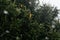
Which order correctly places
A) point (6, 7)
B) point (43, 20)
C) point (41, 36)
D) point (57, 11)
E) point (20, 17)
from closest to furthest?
point (6, 7) → point (20, 17) → point (41, 36) → point (43, 20) → point (57, 11)

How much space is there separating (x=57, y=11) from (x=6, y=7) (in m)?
3.36

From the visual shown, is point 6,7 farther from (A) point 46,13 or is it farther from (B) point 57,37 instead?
(A) point 46,13

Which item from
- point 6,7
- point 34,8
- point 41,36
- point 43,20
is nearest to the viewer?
point 6,7

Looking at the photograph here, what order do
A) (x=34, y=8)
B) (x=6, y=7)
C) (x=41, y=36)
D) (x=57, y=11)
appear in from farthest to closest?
(x=57, y=11) < (x=34, y=8) < (x=41, y=36) < (x=6, y=7)

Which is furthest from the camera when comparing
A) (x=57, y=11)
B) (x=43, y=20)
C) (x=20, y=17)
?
(x=57, y=11)

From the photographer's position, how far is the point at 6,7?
639 centimetres

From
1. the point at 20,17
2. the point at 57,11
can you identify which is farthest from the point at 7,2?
the point at 57,11

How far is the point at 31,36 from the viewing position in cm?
704

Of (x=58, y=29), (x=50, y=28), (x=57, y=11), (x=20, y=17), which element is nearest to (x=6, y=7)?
(x=20, y=17)

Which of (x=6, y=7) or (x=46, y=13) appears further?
(x=46, y=13)

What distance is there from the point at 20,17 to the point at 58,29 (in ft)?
5.64

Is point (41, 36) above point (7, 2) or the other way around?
the other way around

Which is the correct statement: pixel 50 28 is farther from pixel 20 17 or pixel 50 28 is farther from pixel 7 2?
pixel 7 2

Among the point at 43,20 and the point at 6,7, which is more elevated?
the point at 6,7
